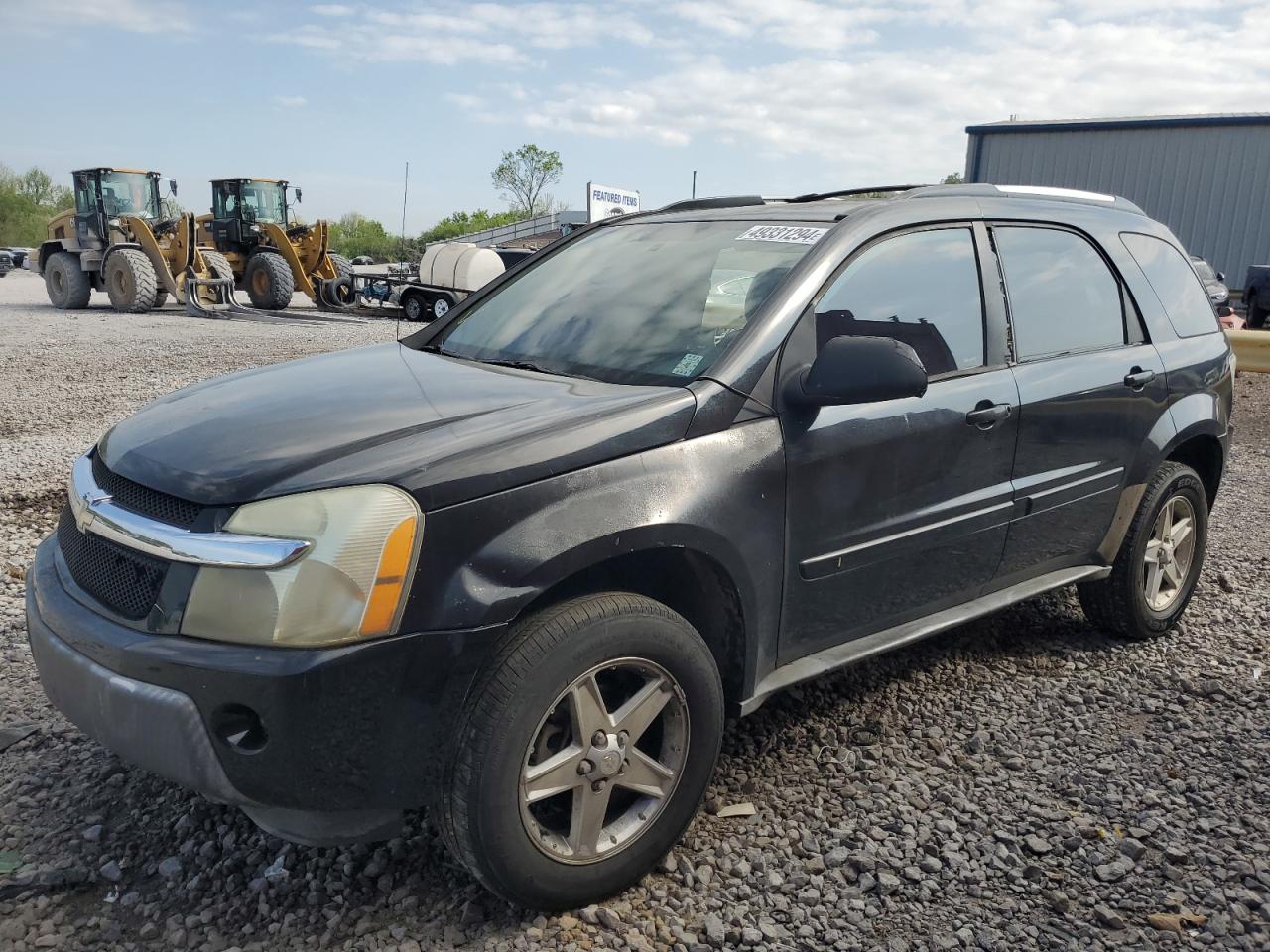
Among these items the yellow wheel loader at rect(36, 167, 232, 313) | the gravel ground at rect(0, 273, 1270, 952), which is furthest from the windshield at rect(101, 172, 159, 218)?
the gravel ground at rect(0, 273, 1270, 952)

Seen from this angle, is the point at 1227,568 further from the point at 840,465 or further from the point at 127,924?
the point at 127,924

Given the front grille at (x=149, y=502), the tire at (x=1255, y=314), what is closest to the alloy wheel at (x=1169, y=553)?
the front grille at (x=149, y=502)

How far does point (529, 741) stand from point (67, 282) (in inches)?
900

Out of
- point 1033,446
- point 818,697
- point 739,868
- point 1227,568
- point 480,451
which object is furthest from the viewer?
point 1227,568

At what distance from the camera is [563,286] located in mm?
3484

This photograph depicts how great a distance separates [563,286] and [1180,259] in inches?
106

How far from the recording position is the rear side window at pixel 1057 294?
3.49 meters

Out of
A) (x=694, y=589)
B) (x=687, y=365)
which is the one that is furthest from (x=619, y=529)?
(x=687, y=365)

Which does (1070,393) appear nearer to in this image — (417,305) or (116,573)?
(116,573)

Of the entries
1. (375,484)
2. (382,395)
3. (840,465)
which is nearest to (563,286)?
(382,395)

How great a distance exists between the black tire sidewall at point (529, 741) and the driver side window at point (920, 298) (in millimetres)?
1059

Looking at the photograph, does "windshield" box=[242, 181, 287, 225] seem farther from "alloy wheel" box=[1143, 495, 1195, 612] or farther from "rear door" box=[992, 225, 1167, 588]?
"alloy wheel" box=[1143, 495, 1195, 612]

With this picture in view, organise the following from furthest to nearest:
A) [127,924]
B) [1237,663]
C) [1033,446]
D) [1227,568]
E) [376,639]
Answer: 1. [1227,568]
2. [1237,663]
3. [1033,446]
4. [127,924]
5. [376,639]

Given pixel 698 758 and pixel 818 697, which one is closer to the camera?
pixel 698 758
